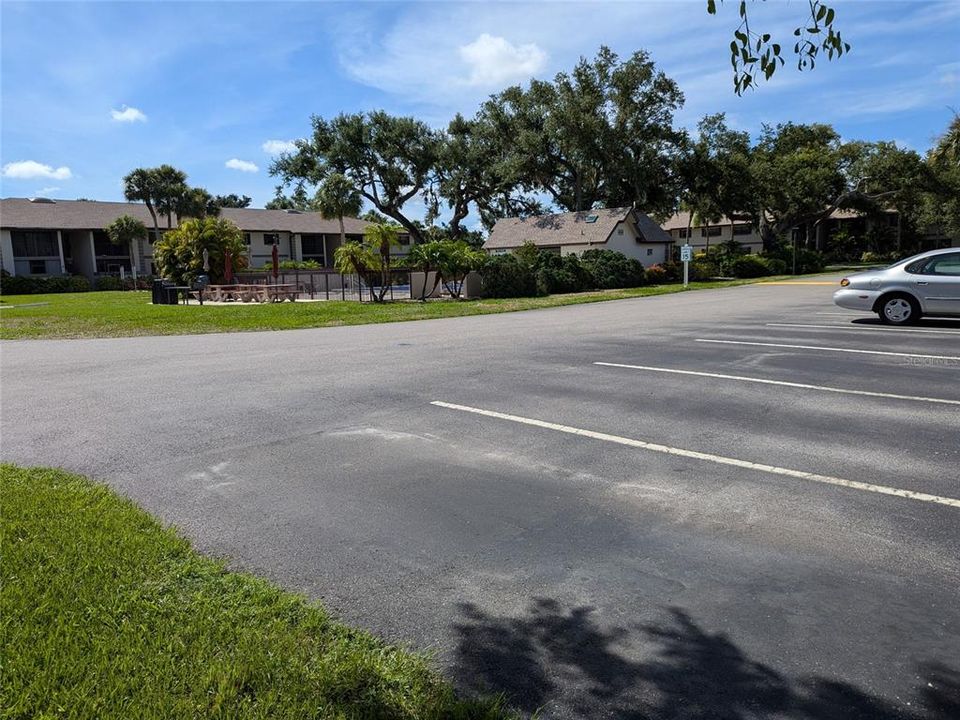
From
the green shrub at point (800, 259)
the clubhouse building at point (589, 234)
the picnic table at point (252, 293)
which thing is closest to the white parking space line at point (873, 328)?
the picnic table at point (252, 293)

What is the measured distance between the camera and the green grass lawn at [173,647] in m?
2.59

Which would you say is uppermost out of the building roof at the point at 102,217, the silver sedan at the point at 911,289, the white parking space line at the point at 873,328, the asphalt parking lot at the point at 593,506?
the building roof at the point at 102,217

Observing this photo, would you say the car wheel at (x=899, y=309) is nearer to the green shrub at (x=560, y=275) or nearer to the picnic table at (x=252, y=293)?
the green shrub at (x=560, y=275)

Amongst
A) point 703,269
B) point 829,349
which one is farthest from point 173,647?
point 703,269

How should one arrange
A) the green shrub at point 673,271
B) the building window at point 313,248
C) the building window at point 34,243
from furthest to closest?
the building window at point 313,248 → the building window at point 34,243 → the green shrub at point 673,271

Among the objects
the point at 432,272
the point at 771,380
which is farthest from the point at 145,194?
the point at 771,380

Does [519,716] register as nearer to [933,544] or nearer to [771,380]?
[933,544]

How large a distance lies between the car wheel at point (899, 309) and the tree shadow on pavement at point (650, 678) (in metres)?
13.6

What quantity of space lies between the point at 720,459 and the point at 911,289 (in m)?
11.2

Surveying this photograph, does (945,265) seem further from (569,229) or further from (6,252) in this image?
(6,252)

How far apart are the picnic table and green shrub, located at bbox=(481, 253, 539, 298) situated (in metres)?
8.70

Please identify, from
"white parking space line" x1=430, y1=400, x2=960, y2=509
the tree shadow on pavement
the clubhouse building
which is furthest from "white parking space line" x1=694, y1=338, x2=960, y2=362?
the clubhouse building

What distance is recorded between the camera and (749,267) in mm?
47312

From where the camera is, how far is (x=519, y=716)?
2.59 metres
